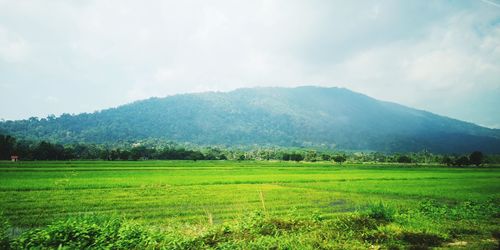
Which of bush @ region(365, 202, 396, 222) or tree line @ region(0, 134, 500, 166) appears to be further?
tree line @ region(0, 134, 500, 166)

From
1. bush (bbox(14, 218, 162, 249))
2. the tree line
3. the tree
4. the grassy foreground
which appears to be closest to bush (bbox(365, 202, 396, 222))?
the grassy foreground

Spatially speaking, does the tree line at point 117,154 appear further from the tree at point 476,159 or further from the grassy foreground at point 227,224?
the grassy foreground at point 227,224

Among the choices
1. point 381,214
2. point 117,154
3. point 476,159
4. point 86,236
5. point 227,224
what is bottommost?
point 476,159

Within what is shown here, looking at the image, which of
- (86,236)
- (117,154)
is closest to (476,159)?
(117,154)

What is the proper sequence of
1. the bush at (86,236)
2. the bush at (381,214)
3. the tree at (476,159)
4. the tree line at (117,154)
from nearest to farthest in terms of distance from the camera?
the bush at (86,236) < the bush at (381,214) < the tree line at (117,154) < the tree at (476,159)

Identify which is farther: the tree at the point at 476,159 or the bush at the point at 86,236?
the tree at the point at 476,159

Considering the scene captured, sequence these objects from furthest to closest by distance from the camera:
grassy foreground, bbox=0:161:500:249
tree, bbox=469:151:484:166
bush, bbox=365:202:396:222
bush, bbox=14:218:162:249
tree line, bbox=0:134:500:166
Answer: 1. tree, bbox=469:151:484:166
2. tree line, bbox=0:134:500:166
3. bush, bbox=365:202:396:222
4. grassy foreground, bbox=0:161:500:249
5. bush, bbox=14:218:162:249

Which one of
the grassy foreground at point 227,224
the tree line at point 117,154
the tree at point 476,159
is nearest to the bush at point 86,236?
the grassy foreground at point 227,224

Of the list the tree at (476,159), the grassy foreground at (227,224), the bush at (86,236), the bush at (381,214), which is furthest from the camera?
the tree at (476,159)

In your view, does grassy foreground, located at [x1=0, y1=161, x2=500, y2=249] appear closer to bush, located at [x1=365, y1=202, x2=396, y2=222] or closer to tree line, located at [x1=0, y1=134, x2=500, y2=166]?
bush, located at [x1=365, y1=202, x2=396, y2=222]

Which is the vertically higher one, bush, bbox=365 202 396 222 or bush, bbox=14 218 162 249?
bush, bbox=14 218 162 249

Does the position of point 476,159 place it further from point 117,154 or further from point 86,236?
point 86,236

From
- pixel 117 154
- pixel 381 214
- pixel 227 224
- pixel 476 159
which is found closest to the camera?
pixel 227 224

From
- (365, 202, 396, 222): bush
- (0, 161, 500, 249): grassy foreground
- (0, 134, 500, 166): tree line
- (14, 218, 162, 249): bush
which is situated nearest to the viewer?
(14, 218, 162, 249): bush
